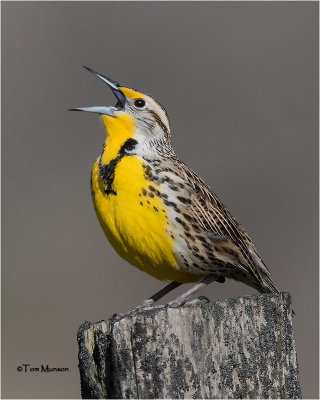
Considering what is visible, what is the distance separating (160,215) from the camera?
3658 mm

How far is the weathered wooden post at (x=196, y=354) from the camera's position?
2.74 meters

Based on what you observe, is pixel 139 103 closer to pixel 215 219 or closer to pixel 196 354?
pixel 215 219

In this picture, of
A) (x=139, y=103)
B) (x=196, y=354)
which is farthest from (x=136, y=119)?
(x=196, y=354)

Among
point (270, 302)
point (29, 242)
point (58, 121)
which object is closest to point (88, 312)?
point (29, 242)

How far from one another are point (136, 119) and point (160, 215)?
512mm

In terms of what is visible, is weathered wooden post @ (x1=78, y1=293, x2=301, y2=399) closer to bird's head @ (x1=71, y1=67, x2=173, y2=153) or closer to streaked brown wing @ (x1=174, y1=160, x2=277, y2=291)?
streaked brown wing @ (x1=174, y1=160, x2=277, y2=291)

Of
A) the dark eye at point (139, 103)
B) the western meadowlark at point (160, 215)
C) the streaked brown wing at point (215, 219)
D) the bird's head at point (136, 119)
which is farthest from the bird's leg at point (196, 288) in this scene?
the dark eye at point (139, 103)

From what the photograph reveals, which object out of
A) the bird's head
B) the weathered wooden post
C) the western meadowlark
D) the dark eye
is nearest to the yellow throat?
the western meadowlark

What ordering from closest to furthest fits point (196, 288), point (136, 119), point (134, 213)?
point (134, 213), point (196, 288), point (136, 119)

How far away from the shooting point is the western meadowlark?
12.0 ft

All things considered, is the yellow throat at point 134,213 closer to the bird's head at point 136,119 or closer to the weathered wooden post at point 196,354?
the bird's head at point 136,119

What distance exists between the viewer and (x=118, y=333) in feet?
9.17

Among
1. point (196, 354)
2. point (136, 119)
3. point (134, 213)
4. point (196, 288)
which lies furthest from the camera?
point (136, 119)

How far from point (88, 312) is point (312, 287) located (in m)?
1.39
